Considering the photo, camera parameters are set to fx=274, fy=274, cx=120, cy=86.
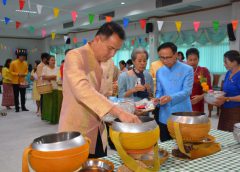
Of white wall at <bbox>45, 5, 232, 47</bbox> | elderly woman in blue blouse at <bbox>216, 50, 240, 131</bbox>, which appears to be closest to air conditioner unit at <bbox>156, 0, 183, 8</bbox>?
white wall at <bbox>45, 5, 232, 47</bbox>

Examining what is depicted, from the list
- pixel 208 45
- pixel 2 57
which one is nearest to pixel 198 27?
pixel 208 45

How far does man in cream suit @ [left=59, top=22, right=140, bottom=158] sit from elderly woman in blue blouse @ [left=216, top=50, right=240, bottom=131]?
1.49 metres

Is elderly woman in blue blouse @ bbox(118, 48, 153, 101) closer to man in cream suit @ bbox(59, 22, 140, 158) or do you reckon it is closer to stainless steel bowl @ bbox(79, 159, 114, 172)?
man in cream suit @ bbox(59, 22, 140, 158)

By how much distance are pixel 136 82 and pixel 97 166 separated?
1.50 m

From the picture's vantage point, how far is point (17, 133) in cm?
424

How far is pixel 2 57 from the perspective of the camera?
47.0ft

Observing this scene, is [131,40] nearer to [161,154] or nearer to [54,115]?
[54,115]

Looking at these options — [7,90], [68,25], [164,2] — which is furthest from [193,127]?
[68,25]

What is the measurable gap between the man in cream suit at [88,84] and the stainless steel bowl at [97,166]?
0.61ft

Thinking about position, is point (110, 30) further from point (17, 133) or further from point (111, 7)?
point (111, 7)

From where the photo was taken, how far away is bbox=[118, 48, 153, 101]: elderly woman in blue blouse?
7.74ft

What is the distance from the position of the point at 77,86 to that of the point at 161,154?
0.44 meters

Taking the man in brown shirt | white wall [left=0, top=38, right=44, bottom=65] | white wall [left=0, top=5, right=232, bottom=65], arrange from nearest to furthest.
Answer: the man in brown shirt
white wall [left=0, top=5, right=232, bottom=65]
white wall [left=0, top=38, right=44, bottom=65]

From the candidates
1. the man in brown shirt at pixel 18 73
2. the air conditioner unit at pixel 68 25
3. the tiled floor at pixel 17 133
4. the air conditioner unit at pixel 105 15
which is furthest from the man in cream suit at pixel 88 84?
the air conditioner unit at pixel 68 25
